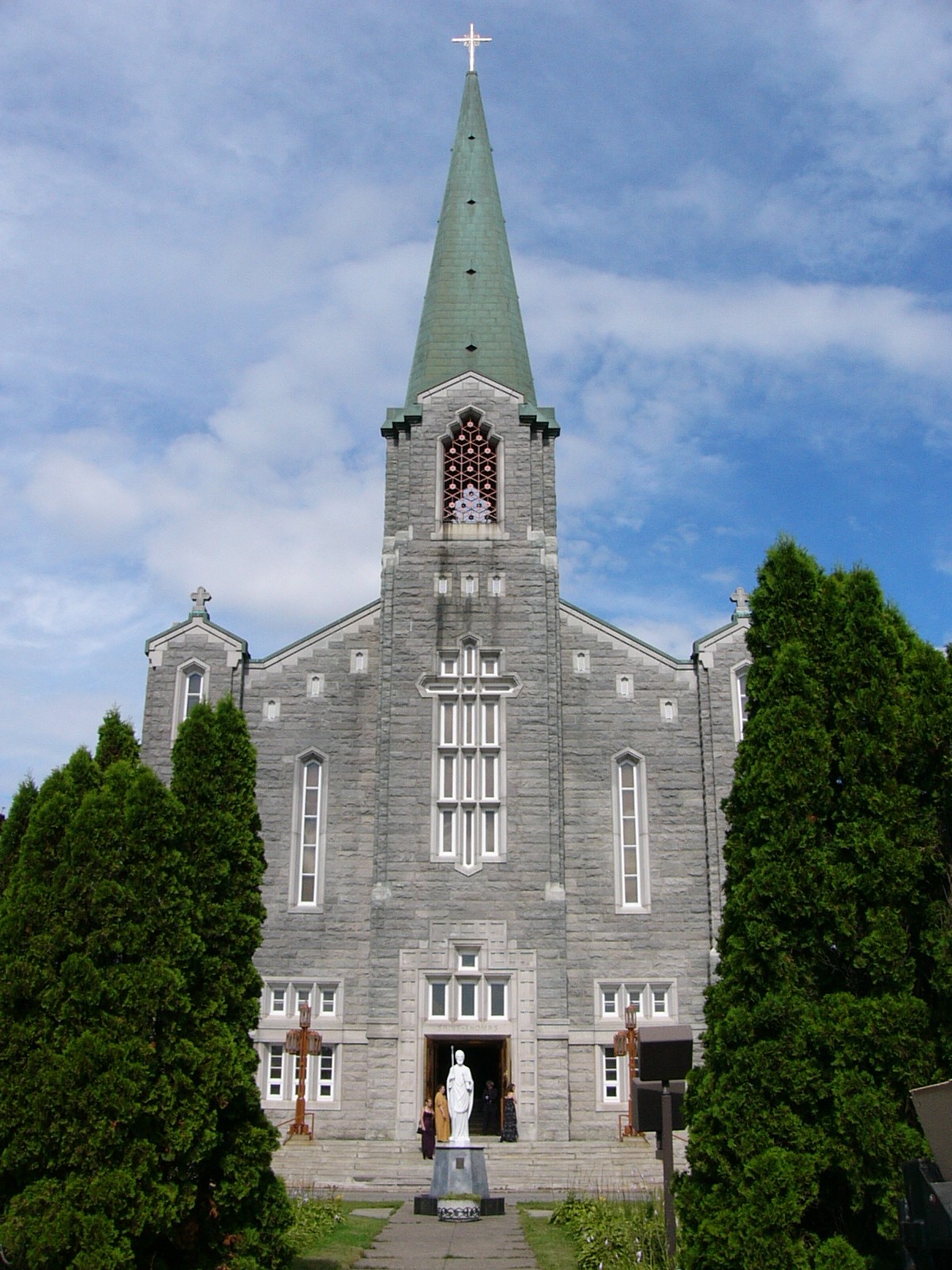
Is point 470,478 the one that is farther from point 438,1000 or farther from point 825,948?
point 825,948

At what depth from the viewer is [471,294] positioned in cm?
3059

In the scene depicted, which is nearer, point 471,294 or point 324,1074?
point 324,1074

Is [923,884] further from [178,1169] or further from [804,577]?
[178,1169]

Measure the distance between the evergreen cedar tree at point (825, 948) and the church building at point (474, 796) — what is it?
45.3 ft

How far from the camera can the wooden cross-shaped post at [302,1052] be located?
23.6 metres

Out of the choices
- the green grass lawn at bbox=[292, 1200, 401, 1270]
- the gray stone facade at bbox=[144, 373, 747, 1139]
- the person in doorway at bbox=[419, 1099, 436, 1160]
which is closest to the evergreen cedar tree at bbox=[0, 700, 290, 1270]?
the green grass lawn at bbox=[292, 1200, 401, 1270]

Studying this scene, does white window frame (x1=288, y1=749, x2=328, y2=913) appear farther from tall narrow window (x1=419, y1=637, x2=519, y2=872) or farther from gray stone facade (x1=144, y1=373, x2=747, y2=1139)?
tall narrow window (x1=419, y1=637, x2=519, y2=872)

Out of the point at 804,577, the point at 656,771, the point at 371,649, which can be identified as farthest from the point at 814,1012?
the point at 371,649

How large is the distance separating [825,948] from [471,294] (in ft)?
77.1

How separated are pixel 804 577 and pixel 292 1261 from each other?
8.82 m

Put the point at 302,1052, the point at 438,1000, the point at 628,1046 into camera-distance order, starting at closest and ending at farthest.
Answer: the point at 628,1046
the point at 302,1052
the point at 438,1000

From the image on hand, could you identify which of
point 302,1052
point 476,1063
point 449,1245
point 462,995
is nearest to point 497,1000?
point 462,995

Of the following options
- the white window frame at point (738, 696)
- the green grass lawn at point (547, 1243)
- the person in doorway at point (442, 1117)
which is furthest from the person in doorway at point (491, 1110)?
the white window frame at point (738, 696)

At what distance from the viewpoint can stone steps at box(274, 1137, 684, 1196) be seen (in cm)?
1997
